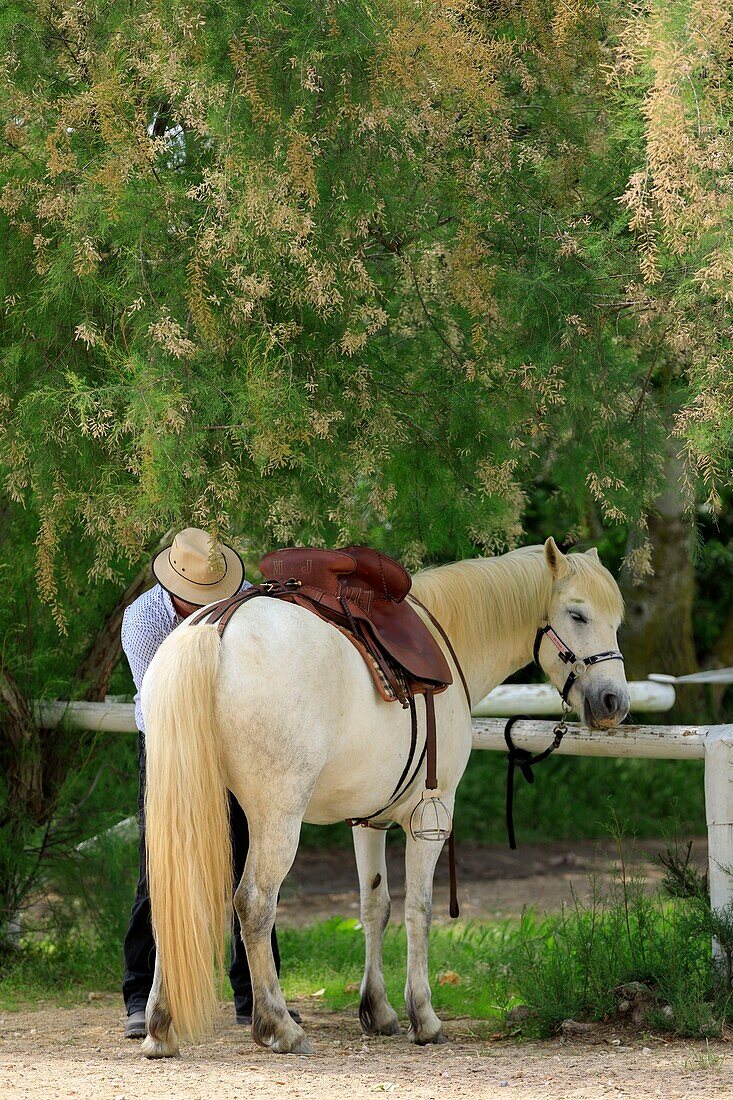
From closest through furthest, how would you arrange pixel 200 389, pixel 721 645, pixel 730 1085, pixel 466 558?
pixel 730 1085, pixel 200 389, pixel 466 558, pixel 721 645

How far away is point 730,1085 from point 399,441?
248 cm

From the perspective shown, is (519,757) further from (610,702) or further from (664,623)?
(664,623)

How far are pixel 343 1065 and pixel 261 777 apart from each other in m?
0.96

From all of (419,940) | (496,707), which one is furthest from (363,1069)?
(496,707)

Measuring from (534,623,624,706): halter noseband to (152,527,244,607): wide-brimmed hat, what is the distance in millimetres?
1232

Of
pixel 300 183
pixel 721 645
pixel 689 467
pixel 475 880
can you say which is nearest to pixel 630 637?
pixel 721 645

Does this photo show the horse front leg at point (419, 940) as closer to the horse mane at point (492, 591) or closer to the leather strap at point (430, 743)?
the leather strap at point (430, 743)

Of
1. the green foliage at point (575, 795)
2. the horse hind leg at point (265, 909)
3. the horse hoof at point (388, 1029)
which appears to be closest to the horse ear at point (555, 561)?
the horse hind leg at point (265, 909)

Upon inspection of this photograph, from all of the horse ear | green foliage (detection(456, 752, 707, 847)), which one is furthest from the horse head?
green foliage (detection(456, 752, 707, 847))

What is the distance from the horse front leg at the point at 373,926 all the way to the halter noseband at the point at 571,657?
933 millimetres

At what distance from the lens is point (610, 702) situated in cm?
454

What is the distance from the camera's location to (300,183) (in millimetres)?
3768

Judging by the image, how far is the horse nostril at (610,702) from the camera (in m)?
4.53

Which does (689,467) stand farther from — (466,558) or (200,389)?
(200,389)
